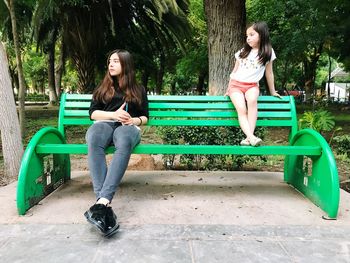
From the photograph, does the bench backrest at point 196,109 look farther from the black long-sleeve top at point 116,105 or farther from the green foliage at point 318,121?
the green foliage at point 318,121

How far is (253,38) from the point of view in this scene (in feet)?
13.3

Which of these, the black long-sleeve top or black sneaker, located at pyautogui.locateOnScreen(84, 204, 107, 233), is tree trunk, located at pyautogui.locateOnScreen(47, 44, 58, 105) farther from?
black sneaker, located at pyautogui.locateOnScreen(84, 204, 107, 233)

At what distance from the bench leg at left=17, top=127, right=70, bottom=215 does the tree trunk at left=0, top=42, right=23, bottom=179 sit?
70cm

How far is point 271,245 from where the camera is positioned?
2754 millimetres

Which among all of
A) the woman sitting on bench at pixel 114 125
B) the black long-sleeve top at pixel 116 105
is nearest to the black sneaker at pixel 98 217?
the woman sitting on bench at pixel 114 125

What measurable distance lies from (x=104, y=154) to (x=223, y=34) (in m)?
3.42

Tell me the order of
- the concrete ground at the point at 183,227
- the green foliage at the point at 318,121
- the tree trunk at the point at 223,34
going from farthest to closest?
1. the green foliage at the point at 318,121
2. the tree trunk at the point at 223,34
3. the concrete ground at the point at 183,227

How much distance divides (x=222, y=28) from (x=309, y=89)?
1079 inches

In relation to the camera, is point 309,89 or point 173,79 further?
point 173,79

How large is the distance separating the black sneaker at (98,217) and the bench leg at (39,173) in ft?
2.75

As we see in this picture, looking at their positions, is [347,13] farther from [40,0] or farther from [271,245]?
[271,245]

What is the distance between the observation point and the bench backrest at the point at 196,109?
4281 millimetres

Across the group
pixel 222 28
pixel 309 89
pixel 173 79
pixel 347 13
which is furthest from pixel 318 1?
pixel 173 79

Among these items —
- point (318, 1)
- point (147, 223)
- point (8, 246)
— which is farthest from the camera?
point (318, 1)
